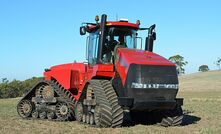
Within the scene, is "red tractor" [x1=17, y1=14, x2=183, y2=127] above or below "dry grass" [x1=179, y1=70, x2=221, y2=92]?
above

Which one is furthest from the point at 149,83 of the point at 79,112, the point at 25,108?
the point at 25,108

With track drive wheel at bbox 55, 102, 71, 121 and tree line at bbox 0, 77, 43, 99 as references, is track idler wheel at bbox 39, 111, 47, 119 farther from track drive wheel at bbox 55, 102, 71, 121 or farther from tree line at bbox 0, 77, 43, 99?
tree line at bbox 0, 77, 43, 99

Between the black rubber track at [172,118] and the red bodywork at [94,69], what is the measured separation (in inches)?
63.9

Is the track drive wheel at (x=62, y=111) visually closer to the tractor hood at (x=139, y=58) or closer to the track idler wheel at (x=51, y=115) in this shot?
the track idler wheel at (x=51, y=115)

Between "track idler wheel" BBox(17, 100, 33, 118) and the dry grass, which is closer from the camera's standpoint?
"track idler wheel" BBox(17, 100, 33, 118)

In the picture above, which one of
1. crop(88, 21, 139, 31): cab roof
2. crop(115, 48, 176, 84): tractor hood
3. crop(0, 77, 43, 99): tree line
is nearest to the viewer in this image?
crop(115, 48, 176, 84): tractor hood

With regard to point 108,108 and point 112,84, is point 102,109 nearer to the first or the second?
point 108,108

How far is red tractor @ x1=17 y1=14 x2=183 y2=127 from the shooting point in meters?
11.9

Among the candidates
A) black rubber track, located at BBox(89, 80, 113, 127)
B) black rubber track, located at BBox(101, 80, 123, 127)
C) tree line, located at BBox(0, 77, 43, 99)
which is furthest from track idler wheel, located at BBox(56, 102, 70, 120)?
tree line, located at BBox(0, 77, 43, 99)

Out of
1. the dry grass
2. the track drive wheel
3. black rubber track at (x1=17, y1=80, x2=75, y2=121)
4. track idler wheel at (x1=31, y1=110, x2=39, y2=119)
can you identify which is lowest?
the dry grass

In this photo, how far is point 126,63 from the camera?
12.2 metres

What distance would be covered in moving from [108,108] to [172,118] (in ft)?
7.59

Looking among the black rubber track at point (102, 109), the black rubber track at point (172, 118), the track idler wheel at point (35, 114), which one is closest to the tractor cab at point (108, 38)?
the black rubber track at point (102, 109)

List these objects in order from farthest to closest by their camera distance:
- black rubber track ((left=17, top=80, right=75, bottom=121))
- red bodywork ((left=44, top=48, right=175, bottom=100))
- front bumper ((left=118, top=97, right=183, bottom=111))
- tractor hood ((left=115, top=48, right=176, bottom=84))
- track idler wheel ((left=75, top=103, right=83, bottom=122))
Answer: black rubber track ((left=17, top=80, right=75, bottom=121)) < track idler wheel ((left=75, top=103, right=83, bottom=122)) < red bodywork ((left=44, top=48, right=175, bottom=100)) < tractor hood ((left=115, top=48, right=176, bottom=84)) < front bumper ((left=118, top=97, right=183, bottom=111))
